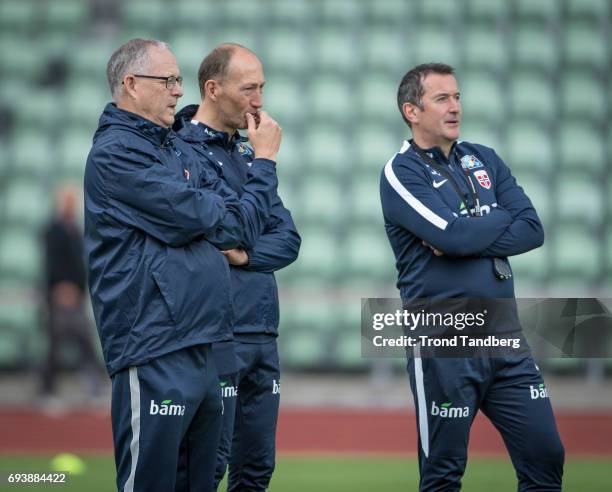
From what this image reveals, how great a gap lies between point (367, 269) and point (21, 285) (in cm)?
380

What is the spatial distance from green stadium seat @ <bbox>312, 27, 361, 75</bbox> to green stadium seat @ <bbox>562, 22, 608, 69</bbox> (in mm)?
2492

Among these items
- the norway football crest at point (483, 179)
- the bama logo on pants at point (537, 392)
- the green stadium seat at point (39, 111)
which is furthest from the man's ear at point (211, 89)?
the green stadium seat at point (39, 111)

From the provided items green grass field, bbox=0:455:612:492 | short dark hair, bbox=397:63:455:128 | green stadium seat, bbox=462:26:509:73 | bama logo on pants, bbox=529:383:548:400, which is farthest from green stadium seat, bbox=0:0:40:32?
bama logo on pants, bbox=529:383:548:400

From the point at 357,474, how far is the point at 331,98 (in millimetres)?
A: 6163

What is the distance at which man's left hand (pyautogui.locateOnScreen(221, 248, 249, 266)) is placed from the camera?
4445 millimetres

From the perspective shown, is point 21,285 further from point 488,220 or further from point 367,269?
point 488,220

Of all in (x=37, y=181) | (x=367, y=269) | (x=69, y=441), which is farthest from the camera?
(x=37, y=181)

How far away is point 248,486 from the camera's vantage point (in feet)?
16.1

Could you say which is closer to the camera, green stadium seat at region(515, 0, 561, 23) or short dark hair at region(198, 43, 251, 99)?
short dark hair at region(198, 43, 251, 99)

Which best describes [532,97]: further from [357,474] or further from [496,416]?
[496,416]

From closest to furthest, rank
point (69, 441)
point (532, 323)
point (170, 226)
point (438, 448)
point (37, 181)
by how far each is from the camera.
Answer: point (170, 226) < point (438, 448) < point (532, 323) < point (69, 441) < point (37, 181)

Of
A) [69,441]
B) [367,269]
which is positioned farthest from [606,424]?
[69,441]

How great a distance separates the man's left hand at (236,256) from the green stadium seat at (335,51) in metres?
8.77

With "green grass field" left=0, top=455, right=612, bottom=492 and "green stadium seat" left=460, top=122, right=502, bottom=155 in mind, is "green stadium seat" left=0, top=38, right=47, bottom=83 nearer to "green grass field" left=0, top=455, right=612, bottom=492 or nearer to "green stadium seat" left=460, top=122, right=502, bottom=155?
"green stadium seat" left=460, top=122, right=502, bottom=155
